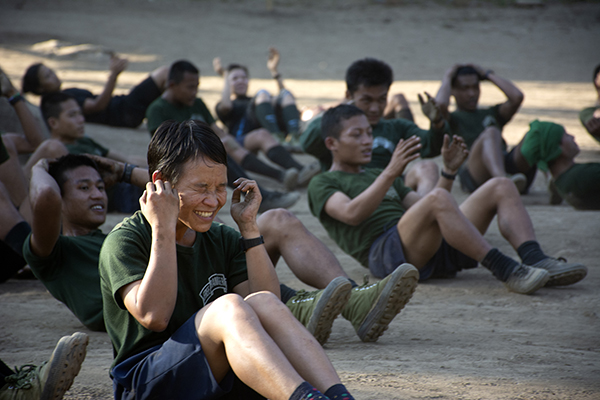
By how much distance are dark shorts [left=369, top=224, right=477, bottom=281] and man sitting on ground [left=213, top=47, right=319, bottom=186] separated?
3.81 m

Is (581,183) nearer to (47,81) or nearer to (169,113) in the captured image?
(169,113)

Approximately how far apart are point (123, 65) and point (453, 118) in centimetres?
419

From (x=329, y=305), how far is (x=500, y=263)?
1.40 metres

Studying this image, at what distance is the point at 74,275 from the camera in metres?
3.18

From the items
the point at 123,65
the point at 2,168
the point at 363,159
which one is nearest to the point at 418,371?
the point at 363,159

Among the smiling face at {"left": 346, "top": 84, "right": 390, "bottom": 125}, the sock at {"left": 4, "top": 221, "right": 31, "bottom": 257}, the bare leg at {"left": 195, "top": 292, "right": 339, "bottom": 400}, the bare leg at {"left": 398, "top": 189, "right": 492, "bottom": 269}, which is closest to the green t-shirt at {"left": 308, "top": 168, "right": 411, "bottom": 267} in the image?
the bare leg at {"left": 398, "top": 189, "right": 492, "bottom": 269}

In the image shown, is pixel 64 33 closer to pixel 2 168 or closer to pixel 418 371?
pixel 2 168

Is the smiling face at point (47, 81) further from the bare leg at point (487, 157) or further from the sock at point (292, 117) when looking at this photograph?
the bare leg at point (487, 157)

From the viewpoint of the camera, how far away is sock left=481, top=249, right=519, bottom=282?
365 cm

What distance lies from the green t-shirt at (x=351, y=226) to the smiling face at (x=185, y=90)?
2.94m

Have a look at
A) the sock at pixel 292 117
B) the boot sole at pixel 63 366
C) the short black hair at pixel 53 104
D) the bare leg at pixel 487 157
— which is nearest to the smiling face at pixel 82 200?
the boot sole at pixel 63 366

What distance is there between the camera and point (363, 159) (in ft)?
13.7

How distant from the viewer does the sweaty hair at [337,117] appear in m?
4.26

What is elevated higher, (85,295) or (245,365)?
(245,365)
